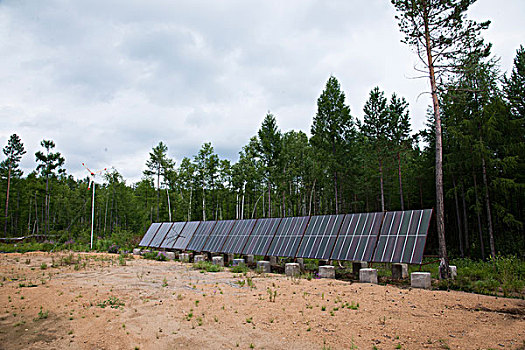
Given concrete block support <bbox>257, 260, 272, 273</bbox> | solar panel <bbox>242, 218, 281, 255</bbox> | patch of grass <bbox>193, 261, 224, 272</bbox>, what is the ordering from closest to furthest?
concrete block support <bbox>257, 260, 272, 273</bbox> → patch of grass <bbox>193, 261, 224, 272</bbox> → solar panel <bbox>242, 218, 281, 255</bbox>

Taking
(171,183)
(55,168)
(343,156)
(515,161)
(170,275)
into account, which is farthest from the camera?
(171,183)

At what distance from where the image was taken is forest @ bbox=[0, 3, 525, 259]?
20859 mm

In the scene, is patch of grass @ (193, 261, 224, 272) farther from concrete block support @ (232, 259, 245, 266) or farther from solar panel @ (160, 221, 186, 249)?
solar panel @ (160, 221, 186, 249)

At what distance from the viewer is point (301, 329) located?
21.2 feet

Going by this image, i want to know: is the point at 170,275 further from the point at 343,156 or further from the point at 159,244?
the point at 343,156

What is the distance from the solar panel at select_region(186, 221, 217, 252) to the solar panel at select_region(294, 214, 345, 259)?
24.3ft

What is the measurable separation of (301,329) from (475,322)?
3605 mm

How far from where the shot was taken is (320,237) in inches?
522

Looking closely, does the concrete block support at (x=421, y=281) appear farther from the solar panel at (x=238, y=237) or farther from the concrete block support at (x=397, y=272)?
the solar panel at (x=238, y=237)

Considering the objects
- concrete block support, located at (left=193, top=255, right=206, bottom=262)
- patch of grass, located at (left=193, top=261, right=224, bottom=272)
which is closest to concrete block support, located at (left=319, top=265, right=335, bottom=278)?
patch of grass, located at (left=193, top=261, right=224, bottom=272)


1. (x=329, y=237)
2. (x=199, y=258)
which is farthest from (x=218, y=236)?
(x=329, y=237)

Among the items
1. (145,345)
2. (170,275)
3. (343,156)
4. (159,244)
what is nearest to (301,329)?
(145,345)

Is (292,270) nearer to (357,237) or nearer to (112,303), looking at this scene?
(357,237)

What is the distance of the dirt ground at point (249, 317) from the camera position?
5.79 metres
